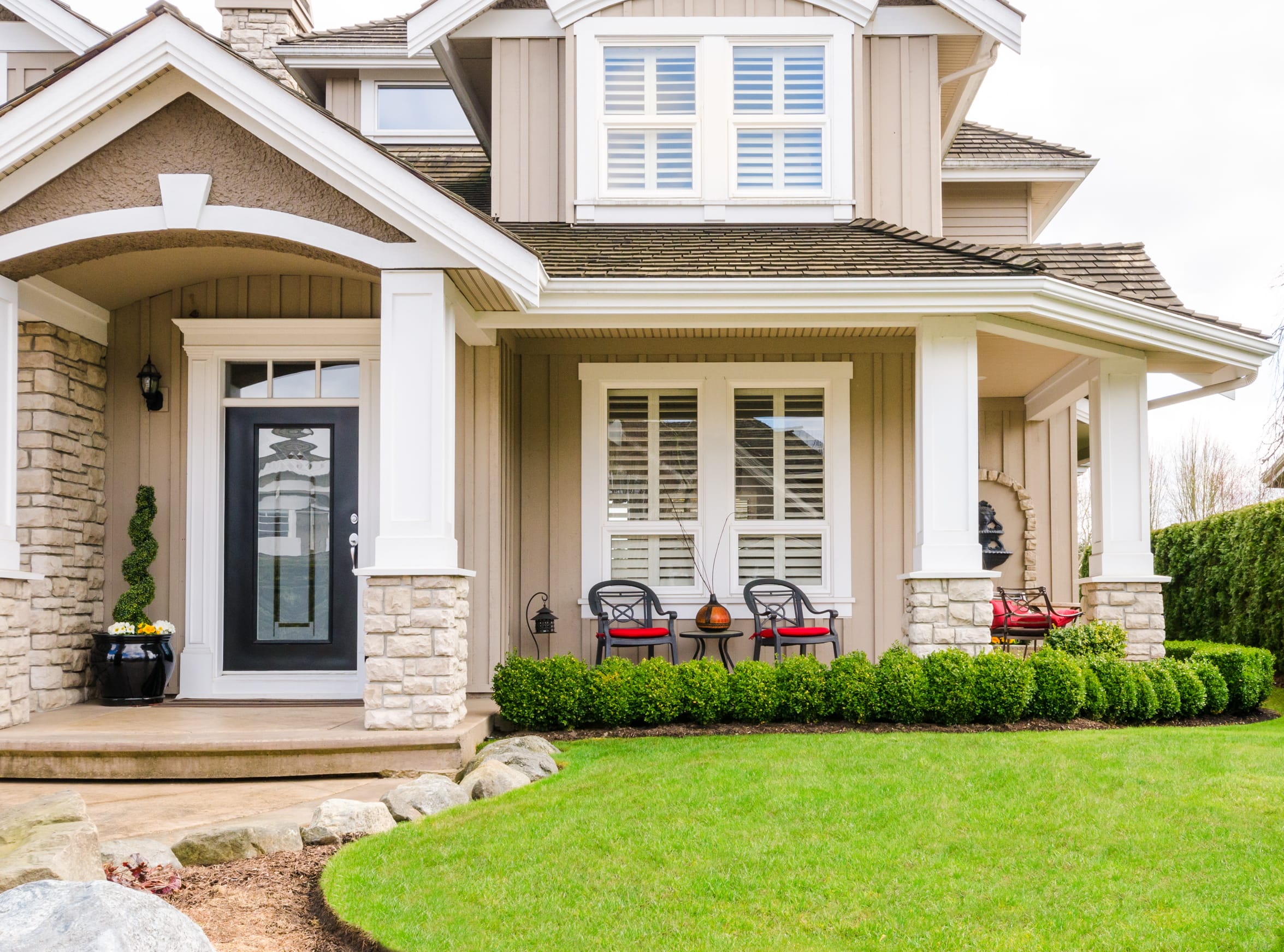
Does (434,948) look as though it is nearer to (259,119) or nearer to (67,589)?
(259,119)

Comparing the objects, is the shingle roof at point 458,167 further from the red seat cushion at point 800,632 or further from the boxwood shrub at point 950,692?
the boxwood shrub at point 950,692

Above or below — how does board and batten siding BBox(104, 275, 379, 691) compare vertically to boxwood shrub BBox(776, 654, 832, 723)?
above

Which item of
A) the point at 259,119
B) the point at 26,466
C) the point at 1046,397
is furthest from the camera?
the point at 1046,397

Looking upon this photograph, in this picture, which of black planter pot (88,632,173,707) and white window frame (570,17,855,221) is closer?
black planter pot (88,632,173,707)

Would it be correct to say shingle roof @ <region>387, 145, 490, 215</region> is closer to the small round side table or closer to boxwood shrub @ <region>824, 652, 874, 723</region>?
the small round side table

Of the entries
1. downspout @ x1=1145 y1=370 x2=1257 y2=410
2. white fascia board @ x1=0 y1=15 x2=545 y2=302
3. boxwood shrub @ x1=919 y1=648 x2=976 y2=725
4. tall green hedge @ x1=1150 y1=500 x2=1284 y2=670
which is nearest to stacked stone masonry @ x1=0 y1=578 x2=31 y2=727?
white fascia board @ x1=0 y1=15 x2=545 y2=302

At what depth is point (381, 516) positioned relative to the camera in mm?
6426

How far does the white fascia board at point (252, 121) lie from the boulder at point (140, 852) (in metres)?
3.51

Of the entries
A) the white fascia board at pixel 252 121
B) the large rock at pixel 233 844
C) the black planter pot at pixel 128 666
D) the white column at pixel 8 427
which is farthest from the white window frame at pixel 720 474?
the large rock at pixel 233 844

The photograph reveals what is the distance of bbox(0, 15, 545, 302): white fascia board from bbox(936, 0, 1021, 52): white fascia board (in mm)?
4535

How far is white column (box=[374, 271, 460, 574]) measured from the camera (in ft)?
21.0

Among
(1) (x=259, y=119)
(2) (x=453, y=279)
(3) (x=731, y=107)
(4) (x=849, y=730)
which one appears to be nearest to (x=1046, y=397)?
(3) (x=731, y=107)

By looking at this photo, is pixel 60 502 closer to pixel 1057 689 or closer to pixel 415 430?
pixel 415 430

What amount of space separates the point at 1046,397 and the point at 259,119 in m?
7.12
